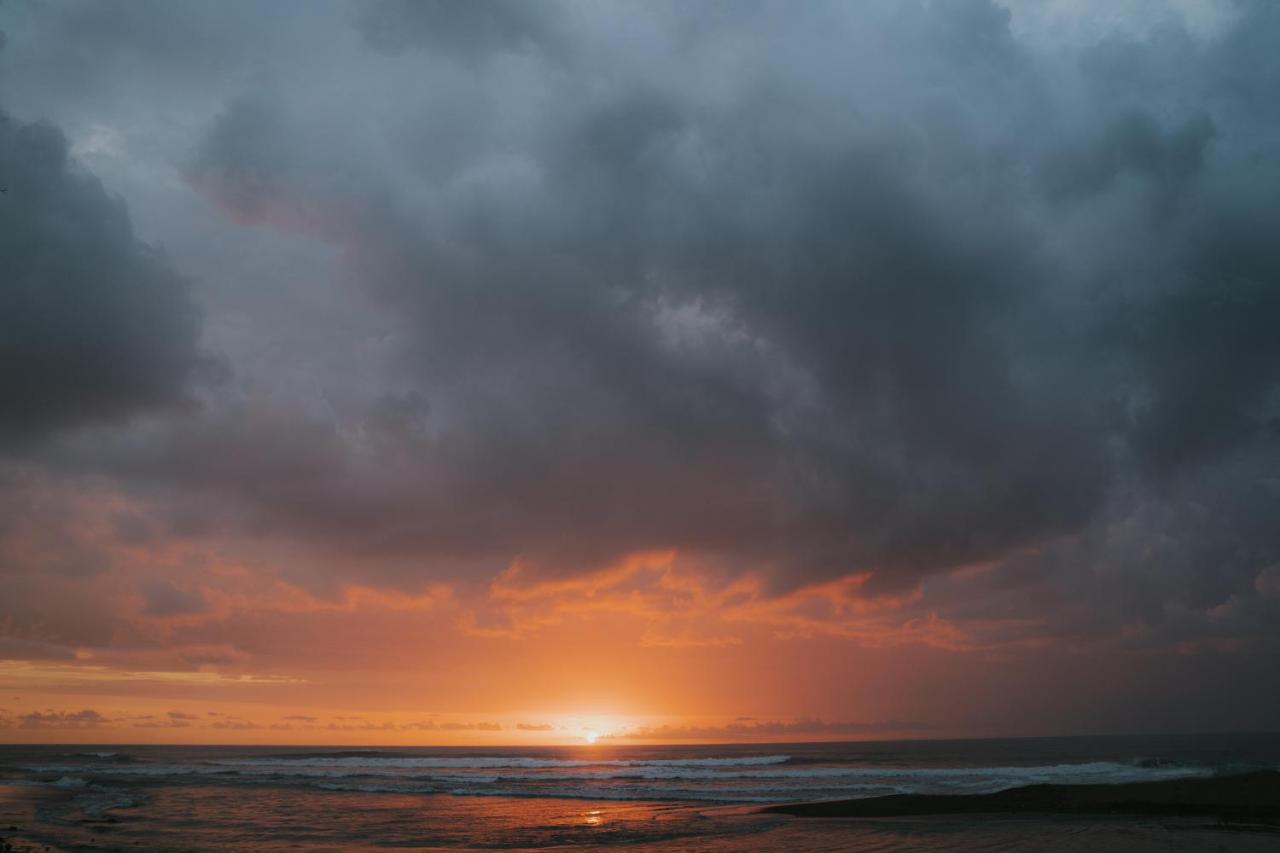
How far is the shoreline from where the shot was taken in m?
35.6

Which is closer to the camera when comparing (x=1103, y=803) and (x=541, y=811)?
(x=1103, y=803)

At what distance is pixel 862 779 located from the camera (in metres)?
63.9

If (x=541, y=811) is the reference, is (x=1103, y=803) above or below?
above

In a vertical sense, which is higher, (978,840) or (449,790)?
(978,840)

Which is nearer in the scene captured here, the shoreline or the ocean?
the ocean

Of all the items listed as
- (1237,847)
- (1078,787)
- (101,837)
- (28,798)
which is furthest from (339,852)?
(1078,787)

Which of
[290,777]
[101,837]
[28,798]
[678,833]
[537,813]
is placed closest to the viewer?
[101,837]

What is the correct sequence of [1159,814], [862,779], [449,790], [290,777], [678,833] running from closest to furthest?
[678,833], [1159,814], [449,790], [862,779], [290,777]

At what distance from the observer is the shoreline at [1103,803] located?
117 ft

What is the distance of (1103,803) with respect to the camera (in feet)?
125

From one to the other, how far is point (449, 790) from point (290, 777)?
77.6ft

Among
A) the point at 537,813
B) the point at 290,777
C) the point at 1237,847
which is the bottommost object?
the point at 290,777

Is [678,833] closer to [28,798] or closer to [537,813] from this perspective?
[537,813]

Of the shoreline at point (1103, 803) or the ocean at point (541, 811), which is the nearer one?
the ocean at point (541, 811)
